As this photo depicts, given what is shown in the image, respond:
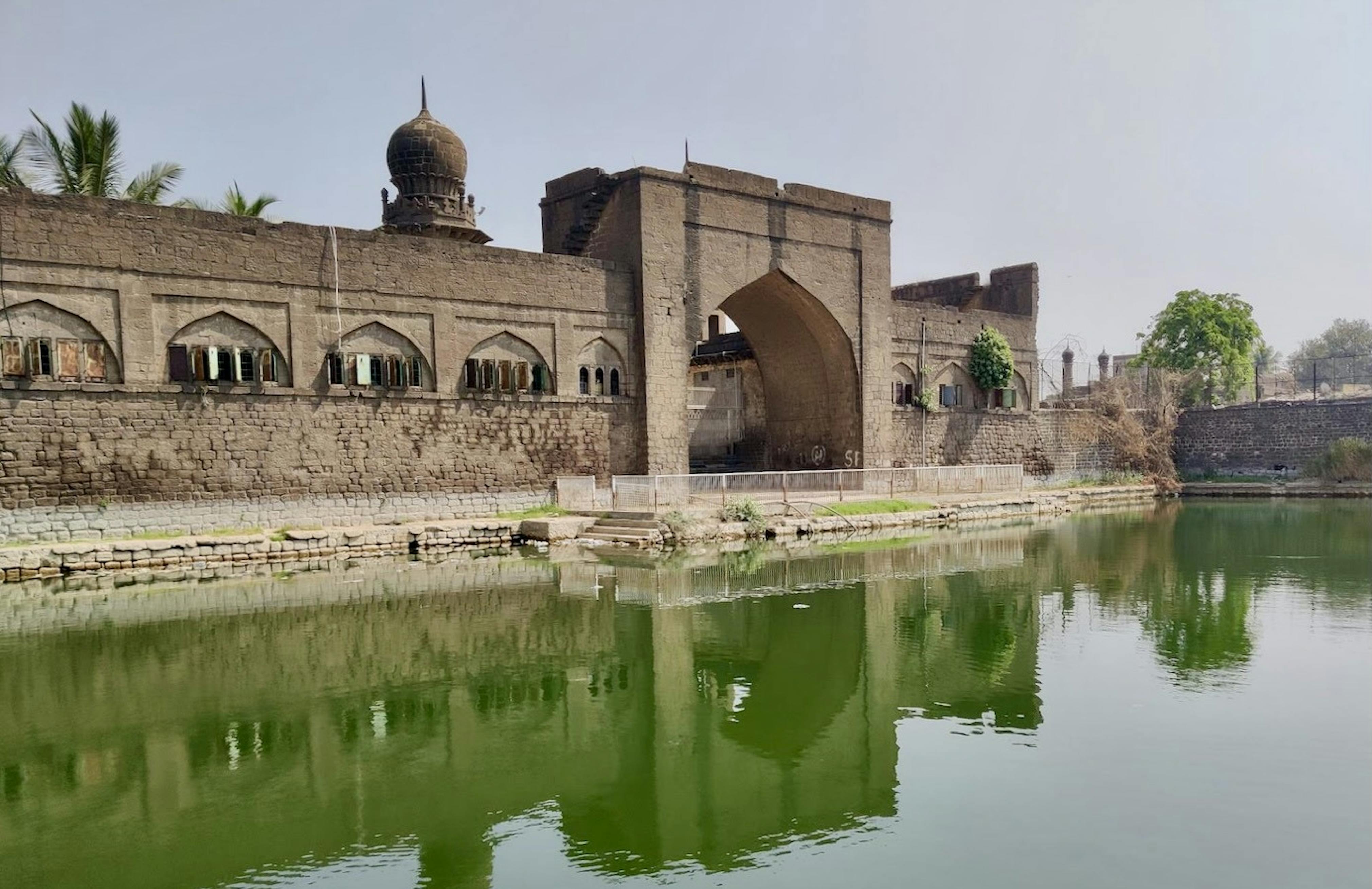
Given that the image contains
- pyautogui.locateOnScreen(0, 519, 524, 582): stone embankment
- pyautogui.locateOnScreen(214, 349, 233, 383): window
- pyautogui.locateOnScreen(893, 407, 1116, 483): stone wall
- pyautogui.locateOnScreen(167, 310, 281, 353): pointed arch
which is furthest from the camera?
pyautogui.locateOnScreen(893, 407, 1116, 483): stone wall

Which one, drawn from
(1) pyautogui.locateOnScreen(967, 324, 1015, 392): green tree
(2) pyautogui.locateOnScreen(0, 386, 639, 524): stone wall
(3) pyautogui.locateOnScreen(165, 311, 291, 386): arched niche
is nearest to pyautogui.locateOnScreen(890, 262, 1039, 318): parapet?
(1) pyautogui.locateOnScreen(967, 324, 1015, 392): green tree

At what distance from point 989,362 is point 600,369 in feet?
46.2

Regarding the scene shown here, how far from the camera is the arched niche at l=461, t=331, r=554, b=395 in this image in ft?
65.1

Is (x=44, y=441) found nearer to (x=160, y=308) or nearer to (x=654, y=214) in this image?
(x=160, y=308)

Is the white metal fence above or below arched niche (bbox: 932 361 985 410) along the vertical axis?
below

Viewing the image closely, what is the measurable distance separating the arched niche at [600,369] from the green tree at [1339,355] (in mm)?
46786

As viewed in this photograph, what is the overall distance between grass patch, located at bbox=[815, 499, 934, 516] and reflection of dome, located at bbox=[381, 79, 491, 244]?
11.8 m

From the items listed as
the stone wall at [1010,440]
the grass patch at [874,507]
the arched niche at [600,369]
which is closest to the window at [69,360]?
the arched niche at [600,369]

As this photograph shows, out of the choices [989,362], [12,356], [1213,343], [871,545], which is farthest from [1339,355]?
[12,356]

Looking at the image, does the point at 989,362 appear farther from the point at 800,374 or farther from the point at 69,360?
the point at 69,360

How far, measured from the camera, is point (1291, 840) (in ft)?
17.2

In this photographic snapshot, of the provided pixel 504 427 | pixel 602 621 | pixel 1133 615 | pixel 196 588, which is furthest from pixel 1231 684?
pixel 504 427

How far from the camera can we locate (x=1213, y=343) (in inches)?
1454

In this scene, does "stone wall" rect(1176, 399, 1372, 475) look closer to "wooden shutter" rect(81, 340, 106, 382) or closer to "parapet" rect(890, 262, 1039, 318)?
"parapet" rect(890, 262, 1039, 318)
